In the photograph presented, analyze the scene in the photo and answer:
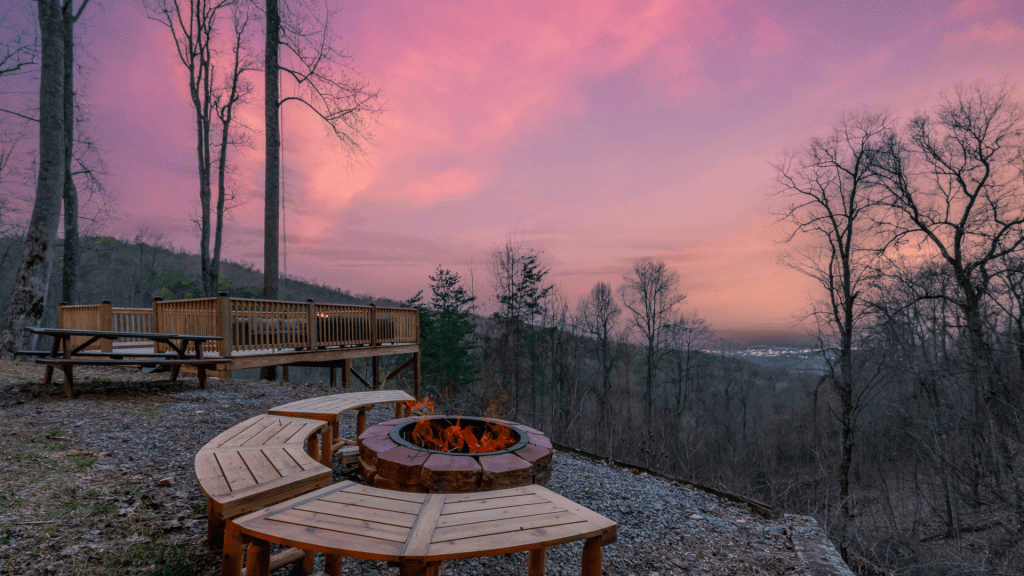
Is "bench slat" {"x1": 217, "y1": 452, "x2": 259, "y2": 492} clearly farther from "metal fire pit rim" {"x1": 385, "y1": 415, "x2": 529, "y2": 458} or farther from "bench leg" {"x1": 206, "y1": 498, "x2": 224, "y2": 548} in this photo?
"metal fire pit rim" {"x1": 385, "y1": 415, "x2": 529, "y2": 458}

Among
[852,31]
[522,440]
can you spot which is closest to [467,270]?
[852,31]

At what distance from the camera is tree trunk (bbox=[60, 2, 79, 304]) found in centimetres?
1011

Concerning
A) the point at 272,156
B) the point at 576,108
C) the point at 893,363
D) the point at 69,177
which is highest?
the point at 576,108

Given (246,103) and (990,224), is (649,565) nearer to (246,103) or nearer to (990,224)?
(990,224)

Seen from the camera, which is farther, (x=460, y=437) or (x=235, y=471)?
(x=460, y=437)

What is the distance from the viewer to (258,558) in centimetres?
169

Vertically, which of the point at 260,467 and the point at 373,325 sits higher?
the point at 373,325

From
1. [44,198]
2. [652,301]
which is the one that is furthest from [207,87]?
[652,301]

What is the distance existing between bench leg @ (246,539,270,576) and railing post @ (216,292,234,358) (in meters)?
5.95

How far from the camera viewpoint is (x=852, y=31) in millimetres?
7793

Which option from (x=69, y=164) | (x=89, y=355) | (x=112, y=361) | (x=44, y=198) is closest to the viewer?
(x=112, y=361)

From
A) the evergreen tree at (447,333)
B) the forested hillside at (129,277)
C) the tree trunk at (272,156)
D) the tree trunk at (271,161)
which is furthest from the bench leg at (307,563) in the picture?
the evergreen tree at (447,333)

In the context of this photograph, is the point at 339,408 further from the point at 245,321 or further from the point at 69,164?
the point at 69,164

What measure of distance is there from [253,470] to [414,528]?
1.04 meters
